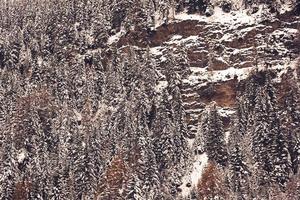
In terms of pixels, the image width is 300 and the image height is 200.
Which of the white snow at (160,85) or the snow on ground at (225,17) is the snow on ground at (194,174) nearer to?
the white snow at (160,85)

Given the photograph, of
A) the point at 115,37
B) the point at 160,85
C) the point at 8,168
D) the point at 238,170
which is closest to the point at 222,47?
the point at 160,85

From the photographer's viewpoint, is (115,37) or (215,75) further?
(115,37)

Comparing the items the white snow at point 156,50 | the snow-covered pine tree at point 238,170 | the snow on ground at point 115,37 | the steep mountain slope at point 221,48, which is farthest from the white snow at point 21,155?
the snow on ground at point 115,37

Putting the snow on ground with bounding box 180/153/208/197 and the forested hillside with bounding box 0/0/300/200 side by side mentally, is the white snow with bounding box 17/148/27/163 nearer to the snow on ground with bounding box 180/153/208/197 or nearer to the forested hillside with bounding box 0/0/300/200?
the forested hillside with bounding box 0/0/300/200

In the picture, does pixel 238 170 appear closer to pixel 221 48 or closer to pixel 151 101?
pixel 151 101

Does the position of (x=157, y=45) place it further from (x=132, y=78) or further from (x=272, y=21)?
(x=272, y=21)

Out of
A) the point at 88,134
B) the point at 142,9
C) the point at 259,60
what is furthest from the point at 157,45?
the point at 88,134
